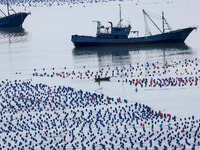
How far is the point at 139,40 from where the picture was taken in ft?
387

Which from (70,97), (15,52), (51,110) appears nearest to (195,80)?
(70,97)

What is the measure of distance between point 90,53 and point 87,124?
56305 millimetres

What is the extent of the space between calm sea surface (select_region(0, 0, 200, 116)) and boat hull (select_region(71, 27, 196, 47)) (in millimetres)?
2084

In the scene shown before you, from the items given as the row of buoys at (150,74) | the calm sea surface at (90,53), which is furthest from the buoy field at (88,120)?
the calm sea surface at (90,53)

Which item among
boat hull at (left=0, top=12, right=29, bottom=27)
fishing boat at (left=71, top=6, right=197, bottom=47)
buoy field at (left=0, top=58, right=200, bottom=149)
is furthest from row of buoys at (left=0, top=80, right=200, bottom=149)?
boat hull at (left=0, top=12, right=29, bottom=27)

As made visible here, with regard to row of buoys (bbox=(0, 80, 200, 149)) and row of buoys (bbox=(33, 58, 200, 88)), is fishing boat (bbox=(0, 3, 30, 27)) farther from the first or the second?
row of buoys (bbox=(0, 80, 200, 149))

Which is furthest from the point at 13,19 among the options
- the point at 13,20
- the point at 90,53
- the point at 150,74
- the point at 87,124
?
the point at 87,124

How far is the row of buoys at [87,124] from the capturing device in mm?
50188

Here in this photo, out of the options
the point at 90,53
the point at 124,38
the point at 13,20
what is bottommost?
the point at 90,53

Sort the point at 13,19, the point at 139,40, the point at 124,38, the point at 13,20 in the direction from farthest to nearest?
1. the point at 13,20
2. the point at 13,19
3. the point at 124,38
4. the point at 139,40

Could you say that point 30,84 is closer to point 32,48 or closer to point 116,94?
point 116,94

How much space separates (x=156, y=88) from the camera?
70.8 meters

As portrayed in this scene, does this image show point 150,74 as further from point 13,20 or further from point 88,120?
point 13,20

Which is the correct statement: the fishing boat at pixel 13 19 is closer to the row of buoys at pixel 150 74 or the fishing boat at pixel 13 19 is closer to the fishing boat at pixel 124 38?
the fishing boat at pixel 124 38
